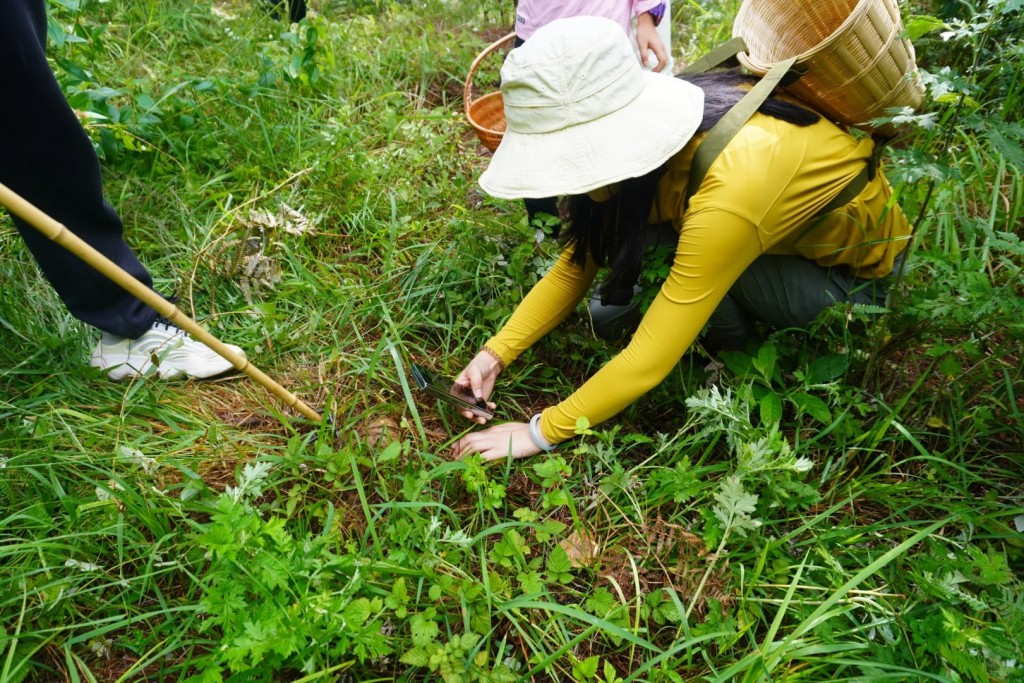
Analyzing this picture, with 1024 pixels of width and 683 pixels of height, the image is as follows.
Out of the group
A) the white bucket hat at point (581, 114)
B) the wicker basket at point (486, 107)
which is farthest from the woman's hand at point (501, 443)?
the wicker basket at point (486, 107)

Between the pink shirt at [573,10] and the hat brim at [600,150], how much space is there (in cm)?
103

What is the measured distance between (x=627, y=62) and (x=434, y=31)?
3063mm

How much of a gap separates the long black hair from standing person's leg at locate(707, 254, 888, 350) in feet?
1.15

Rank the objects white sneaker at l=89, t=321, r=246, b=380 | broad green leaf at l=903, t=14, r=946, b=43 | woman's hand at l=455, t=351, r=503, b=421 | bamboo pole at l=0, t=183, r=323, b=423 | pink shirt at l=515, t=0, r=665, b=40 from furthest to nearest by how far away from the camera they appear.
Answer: pink shirt at l=515, t=0, r=665, b=40
white sneaker at l=89, t=321, r=246, b=380
woman's hand at l=455, t=351, r=503, b=421
broad green leaf at l=903, t=14, r=946, b=43
bamboo pole at l=0, t=183, r=323, b=423

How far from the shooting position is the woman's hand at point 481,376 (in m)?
1.93

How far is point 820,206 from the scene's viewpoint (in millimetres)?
1559

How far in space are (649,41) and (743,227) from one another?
1.36m

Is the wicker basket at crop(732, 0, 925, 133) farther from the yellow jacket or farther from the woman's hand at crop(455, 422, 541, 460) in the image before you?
the woman's hand at crop(455, 422, 541, 460)

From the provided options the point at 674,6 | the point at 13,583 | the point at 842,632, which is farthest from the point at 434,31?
the point at 842,632

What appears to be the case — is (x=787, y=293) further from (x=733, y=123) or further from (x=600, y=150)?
(x=600, y=150)

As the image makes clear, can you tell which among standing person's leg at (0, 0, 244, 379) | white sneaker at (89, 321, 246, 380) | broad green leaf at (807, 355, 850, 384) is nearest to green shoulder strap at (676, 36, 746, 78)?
broad green leaf at (807, 355, 850, 384)

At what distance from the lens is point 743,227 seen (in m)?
1.43

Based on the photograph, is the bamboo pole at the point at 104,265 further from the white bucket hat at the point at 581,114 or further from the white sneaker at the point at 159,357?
the white bucket hat at the point at 581,114

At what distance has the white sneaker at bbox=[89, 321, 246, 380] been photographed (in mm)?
2076
